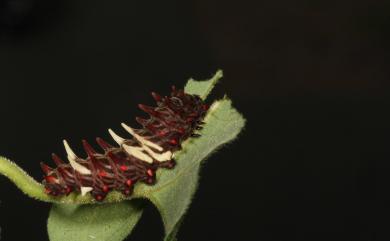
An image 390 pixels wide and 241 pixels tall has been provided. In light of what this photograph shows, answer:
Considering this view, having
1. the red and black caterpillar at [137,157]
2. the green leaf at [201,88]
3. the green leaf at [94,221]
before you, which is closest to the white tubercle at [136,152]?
the red and black caterpillar at [137,157]

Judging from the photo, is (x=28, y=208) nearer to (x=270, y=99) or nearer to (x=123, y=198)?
(x=270, y=99)

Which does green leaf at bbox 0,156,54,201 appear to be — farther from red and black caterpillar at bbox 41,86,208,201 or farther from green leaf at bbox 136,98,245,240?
green leaf at bbox 136,98,245,240

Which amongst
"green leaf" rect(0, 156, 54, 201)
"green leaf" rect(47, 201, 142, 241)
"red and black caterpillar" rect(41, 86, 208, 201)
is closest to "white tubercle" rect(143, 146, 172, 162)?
"red and black caterpillar" rect(41, 86, 208, 201)

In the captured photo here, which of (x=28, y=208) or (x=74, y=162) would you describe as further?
(x=28, y=208)

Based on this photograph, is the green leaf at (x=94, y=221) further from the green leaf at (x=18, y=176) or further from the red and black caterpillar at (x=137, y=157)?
the green leaf at (x=18, y=176)

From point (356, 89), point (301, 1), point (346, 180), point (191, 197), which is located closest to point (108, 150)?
point (191, 197)

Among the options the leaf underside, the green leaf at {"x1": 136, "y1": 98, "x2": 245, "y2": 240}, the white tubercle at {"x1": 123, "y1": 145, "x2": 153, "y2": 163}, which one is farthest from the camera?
the white tubercle at {"x1": 123, "y1": 145, "x2": 153, "y2": 163}

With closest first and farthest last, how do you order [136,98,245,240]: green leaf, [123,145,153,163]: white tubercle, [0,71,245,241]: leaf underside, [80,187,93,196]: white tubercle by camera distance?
1. [136,98,245,240]: green leaf
2. [0,71,245,241]: leaf underside
3. [80,187,93,196]: white tubercle
4. [123,145,153,163]: white tubercle
